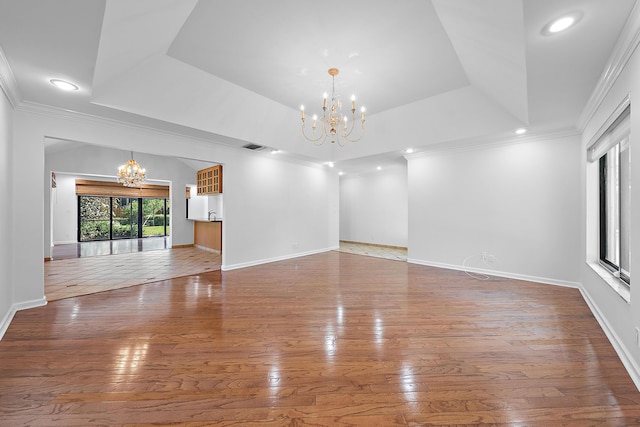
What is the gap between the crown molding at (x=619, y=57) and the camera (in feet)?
5.71

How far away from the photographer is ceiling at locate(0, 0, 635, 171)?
1.93 meters

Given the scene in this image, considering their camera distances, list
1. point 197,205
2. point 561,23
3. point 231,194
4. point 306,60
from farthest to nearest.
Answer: point 197,205
point 231,194
point 306,60
point 561,23

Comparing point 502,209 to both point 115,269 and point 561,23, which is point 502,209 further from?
point 115,269

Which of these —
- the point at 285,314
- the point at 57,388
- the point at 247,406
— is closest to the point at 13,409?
the point at 57,388

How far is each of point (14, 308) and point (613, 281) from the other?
6.49 meters

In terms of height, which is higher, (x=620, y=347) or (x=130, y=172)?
(x=130, y=172)

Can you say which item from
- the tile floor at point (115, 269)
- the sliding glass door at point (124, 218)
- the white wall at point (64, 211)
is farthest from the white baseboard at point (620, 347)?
the sliding glass door at point (124, 218)

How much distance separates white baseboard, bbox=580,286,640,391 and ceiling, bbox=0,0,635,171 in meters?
2.38

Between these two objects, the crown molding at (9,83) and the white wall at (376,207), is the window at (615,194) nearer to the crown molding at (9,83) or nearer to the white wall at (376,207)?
the white wall at (376,207)

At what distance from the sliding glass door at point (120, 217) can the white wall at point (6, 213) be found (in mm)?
8155

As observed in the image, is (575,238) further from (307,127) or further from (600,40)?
(307,127)

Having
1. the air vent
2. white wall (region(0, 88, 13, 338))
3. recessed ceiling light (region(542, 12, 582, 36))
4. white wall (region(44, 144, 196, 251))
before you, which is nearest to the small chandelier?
white wall (region(44, 144, 196, 251))

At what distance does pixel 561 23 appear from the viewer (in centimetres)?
182

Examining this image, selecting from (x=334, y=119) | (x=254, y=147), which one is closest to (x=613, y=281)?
(x=334, y=119)
